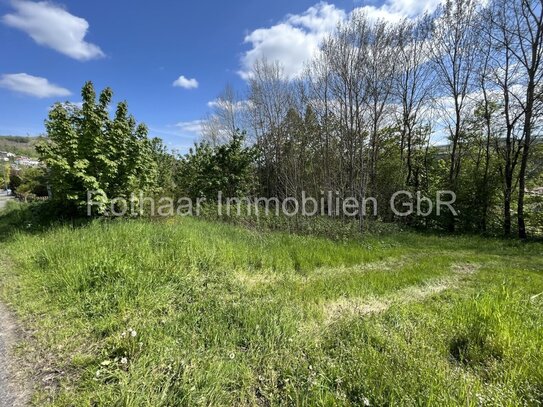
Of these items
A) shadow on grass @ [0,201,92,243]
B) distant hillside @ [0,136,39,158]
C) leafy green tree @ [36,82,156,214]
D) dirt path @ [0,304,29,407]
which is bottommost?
dirt path @ [0,304,29,407]

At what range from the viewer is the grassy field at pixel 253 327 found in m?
2.11

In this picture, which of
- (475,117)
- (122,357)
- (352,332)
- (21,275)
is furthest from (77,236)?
(475,117)

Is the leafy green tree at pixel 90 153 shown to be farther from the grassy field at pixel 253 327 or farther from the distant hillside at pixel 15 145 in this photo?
the distant hillside at pixel 15 145

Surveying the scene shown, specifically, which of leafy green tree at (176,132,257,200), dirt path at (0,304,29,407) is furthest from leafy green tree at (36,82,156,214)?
leafy green tree at (176,132,257,200)

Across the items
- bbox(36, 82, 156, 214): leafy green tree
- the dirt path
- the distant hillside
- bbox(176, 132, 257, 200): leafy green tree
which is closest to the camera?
the dirt path

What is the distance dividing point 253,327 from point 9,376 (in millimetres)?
2221

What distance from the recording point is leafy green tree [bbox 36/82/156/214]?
664 centimetres

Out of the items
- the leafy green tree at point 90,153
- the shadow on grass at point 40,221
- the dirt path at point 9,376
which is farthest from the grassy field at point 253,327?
the leafy green tree at point 90,153

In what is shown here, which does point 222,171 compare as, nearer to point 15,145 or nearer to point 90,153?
point 90,153

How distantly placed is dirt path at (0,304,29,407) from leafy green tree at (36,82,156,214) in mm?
4519

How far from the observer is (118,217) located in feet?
26.1

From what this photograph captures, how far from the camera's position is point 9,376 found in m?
2.26

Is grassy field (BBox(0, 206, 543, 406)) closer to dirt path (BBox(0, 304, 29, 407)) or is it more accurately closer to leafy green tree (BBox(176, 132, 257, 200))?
dirt path (BBox(0, 304, 29, 407))

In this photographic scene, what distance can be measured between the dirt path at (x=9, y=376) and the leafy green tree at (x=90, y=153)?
4519mm
